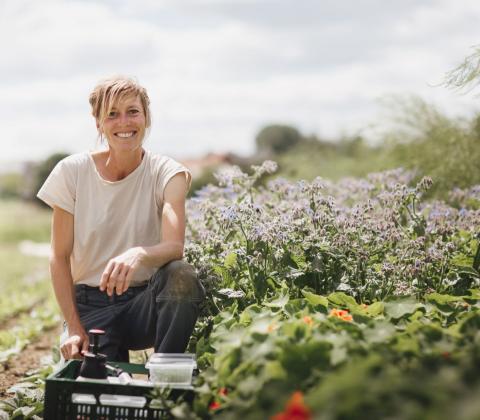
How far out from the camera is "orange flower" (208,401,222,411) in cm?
203

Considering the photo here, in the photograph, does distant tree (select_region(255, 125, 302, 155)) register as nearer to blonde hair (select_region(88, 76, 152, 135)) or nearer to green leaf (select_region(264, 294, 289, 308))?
blonde hair (select_region(88, 76, 152, 135))

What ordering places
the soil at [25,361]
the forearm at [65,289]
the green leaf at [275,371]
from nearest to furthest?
the green leaf at [275,371]
the forearm at [65,289]
the soil at [25,361]

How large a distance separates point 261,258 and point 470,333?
128 cm

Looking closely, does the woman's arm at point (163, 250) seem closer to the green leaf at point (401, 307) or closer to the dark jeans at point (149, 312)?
the dark jeans at point (149, 312)

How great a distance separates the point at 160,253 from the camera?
2.80m

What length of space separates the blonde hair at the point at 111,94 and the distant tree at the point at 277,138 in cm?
2925

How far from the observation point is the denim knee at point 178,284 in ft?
9.11

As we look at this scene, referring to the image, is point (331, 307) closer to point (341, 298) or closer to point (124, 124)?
point (341, 298)

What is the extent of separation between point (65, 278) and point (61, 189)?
39 cm

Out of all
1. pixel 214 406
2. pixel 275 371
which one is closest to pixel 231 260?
pixel 214 406

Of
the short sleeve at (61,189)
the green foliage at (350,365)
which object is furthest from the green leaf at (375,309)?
the short sleeve at (61,189)

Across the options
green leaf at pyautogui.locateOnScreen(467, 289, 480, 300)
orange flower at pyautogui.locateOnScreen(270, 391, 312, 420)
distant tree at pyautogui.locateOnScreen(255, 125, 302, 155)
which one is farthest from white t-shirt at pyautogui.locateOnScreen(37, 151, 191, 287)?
distant tree at pyautogui.locateOnScreen(255, 125, 302, 155)

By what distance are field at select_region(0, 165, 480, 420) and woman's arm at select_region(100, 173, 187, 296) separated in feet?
0.95

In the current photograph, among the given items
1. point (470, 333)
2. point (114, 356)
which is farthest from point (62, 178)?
point (470, 333)
